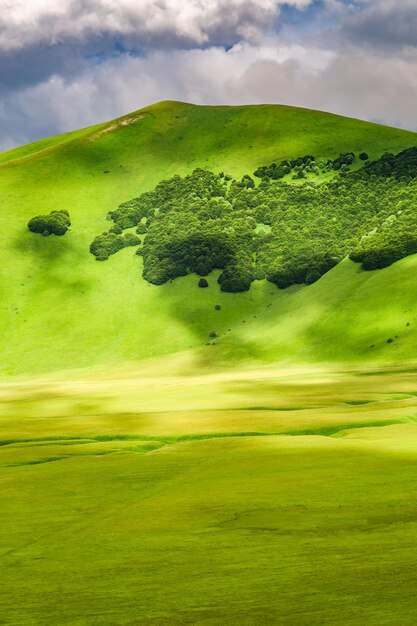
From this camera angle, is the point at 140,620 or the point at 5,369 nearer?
the point at 140,620

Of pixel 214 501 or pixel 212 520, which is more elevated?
pixel 214 501

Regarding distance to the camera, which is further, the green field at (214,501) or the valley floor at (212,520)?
the green field at (214,501)

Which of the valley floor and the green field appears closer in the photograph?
the valley floor

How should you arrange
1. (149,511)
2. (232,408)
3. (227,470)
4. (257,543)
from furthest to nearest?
(232,408), (227,470), (149,511), (257,543)

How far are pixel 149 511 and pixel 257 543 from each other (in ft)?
23.8

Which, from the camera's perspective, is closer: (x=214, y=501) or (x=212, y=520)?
(x=212, y=520)

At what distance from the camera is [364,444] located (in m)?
48.7

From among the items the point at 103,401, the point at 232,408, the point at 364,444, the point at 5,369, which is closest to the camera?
the point at 364,444

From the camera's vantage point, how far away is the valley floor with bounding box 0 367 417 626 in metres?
20.8

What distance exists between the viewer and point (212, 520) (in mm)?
30531

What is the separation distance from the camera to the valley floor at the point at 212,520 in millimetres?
20812

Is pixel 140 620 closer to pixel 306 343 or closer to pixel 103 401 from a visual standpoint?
→ pixel 103 401

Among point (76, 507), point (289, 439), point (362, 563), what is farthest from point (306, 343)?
point (362, 563)

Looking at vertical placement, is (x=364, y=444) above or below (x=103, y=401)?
below
